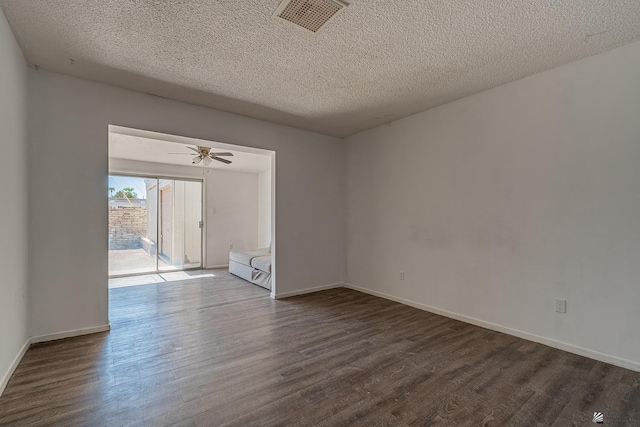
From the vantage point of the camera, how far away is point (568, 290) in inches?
103

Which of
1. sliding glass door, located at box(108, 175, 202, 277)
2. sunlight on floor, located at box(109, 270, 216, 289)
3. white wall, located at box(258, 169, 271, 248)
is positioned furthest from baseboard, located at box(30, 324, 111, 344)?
white wall, located at box(258, 169, 271, 248)

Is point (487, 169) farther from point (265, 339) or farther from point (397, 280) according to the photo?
point (265, 339)

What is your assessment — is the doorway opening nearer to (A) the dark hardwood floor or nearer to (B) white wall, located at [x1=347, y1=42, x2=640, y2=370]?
(A) the dark hardwood floor

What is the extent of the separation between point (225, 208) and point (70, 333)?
15.4 feet

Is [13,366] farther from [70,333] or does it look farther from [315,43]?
[315,43]

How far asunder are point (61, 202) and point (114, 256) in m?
3.78

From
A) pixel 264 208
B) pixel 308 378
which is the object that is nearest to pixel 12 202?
pixel 308 378

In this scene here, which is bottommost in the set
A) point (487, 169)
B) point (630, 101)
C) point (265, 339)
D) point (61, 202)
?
→ point (265, 339)

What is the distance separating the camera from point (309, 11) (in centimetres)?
197

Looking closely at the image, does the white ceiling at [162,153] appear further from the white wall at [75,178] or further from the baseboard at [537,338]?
the baseboard at [537,338]

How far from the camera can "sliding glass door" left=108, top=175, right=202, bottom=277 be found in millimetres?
6047

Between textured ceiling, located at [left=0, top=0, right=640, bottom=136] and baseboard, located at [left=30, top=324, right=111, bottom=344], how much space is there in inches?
102

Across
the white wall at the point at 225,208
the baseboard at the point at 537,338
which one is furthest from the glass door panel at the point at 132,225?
the baseboard at the point at 537,338

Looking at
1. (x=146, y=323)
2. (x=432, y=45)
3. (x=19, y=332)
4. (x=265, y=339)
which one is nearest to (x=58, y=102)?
(x=19, y=332)
